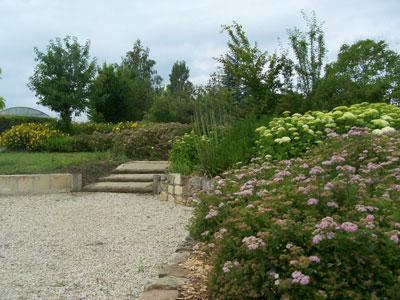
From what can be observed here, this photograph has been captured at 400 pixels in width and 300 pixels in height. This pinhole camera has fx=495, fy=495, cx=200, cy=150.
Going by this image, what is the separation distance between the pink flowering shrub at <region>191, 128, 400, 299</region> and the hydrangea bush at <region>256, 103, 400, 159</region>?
8.18 ft

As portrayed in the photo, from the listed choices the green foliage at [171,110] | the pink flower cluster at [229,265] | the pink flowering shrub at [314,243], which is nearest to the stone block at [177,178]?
the pink flowering shrub at [314,243]

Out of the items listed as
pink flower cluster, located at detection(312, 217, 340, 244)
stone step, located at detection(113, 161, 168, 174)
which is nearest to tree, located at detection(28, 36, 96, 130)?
stone step, located at detection(113, 161, 168, 174)

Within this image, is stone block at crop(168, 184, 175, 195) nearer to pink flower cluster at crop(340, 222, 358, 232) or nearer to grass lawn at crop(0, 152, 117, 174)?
grass lawn at crop(0, 152, 117, 174)

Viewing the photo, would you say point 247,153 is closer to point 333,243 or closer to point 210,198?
point 210,198

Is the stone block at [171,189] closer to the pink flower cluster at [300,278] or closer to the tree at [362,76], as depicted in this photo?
the tree at [362,76]

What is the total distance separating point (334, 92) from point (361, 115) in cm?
670

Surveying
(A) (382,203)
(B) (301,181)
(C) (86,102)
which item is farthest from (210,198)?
(C) (86,102)

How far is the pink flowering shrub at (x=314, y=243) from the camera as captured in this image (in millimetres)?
2152

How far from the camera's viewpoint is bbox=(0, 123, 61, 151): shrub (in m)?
14.7

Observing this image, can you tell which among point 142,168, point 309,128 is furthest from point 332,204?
point 142,168

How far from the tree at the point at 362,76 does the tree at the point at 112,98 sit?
8.93 metres

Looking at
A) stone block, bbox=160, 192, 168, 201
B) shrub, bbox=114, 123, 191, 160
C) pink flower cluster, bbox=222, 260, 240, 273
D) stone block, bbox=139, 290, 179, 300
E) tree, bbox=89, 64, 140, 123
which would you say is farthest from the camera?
tree, bbox=89, 64, 140, 123

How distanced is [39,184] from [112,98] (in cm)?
1101

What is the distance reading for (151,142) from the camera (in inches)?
458
